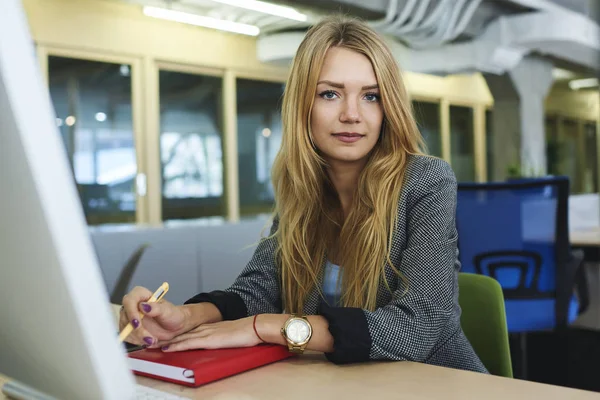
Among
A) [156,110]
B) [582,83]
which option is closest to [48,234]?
[156,110]

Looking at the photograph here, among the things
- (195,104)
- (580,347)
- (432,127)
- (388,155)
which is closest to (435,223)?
(388,155)

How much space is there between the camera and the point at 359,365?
971mm

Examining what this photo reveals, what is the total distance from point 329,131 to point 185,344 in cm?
59

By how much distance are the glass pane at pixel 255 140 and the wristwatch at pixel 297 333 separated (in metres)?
5.89

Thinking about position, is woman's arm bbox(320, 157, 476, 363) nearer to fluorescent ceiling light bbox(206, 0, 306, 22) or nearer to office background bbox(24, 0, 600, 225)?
office background bbox(24, 0, 600, 225)

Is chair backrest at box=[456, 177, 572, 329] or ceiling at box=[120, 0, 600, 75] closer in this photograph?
chair backrest at box=[456, 177, 572, 329]

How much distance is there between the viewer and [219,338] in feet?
3.27

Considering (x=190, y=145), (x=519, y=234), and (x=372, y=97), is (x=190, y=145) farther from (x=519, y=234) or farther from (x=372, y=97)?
(x=372, y=97)

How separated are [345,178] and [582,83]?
10.3 metres

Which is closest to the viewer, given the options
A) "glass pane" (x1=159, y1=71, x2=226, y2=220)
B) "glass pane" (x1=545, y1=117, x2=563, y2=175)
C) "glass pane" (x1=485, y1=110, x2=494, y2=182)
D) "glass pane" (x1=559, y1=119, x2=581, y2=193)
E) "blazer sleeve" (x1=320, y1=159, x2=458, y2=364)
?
"blazer sleeve" (x1=320, y1=159, x2=458, y2=364)

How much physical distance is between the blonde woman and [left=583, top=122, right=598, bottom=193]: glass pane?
808 cm

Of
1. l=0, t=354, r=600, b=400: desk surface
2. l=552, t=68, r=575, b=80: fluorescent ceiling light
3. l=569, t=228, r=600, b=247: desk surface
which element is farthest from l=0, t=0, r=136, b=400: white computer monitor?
l=552, t=68, r=575, b=80: fluorescent ceiling light

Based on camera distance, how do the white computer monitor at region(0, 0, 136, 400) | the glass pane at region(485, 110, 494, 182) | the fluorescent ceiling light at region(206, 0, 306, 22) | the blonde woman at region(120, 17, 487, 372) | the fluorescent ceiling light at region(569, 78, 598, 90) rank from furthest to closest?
the fluorescent ceiling light at region(569, 78, 598, 90) → the glass pane at region(485, 110, 494, 182) → the fluorescent ceiling light at region(206, 0, 306, 22) → the blonde woman at region(120, 17, 487, 372) → the white computer monitor at region(0, 0, 136, 400)

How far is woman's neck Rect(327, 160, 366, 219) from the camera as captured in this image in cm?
140
